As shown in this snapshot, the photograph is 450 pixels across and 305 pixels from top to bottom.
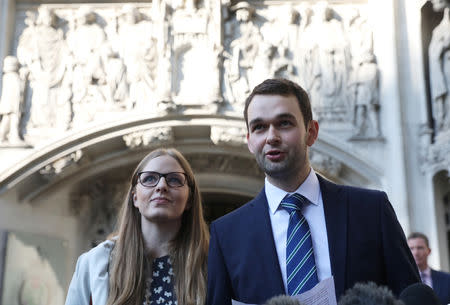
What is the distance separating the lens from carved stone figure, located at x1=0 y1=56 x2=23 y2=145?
7762 mm

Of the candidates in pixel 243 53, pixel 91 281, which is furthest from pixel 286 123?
pixel 243 53

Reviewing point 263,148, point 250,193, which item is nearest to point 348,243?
point 263,148

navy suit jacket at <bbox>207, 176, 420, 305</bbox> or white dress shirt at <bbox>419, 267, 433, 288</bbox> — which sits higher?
navy suit jacket at <bbox>207, 176, 420, 305</bbox>

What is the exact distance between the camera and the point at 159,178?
233 cm

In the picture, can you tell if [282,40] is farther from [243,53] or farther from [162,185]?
[162,185]

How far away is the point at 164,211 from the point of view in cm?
227

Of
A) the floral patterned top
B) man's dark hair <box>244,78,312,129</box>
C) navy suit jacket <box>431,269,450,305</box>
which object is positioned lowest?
navy suit jacket <box>431,269,450,305</box>

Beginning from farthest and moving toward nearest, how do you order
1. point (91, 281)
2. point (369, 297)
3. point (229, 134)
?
1. point (229, 134)
2. point (91, 281)
3. point (369, 297)

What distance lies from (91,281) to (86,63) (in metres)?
6.32

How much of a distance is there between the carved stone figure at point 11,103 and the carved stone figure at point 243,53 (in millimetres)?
2903

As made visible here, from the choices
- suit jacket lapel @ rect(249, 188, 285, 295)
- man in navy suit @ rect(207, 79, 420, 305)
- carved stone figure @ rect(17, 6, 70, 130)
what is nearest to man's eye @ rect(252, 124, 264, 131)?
man in navy suit @ rect(207, 79, 420, 305)

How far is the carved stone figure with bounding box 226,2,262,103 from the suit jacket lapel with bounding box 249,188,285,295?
5991 millimetres

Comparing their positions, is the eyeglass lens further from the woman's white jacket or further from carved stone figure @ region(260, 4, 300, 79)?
carved stone figure @ region(260, 4, 300, 79)


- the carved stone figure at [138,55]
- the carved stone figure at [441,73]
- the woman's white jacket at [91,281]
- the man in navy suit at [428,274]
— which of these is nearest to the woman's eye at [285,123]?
the woman's white jacket at [91,281]
